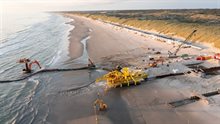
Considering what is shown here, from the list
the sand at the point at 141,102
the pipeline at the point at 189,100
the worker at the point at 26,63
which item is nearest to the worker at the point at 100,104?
the sand at the point at 141,102

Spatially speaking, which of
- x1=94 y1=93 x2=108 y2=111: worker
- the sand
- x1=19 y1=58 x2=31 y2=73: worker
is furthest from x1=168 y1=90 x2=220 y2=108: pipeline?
x1=19 y1=58 x2=31 y2=73: worker

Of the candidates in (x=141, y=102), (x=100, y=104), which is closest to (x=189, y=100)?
(x=141, y=102)

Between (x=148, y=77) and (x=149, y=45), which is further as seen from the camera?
(x=149, y=45)

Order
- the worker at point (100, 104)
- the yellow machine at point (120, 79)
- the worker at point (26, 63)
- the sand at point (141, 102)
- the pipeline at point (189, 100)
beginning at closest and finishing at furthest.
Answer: the sand at point (141, 102)
the worker at point (100, 104)
the pipeline at point (189, 100)
the yellow machine at point (120, 79)
the worker at point (26, 63)

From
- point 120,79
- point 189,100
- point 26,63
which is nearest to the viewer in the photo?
point 189,100

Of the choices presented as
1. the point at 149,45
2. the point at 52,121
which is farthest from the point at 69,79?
the point at 149,45

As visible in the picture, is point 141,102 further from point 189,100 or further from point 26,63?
point 26,63

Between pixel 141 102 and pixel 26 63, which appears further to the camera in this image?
pixel 26 63

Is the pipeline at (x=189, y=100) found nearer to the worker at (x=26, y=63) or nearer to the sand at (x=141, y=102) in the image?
the sand at (x=141, y=102)

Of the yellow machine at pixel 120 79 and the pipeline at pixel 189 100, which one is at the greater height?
the yellow machine at pixel 120 79

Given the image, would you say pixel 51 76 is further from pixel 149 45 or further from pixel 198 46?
pixel 198 46

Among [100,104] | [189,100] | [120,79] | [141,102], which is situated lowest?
[141,102]
